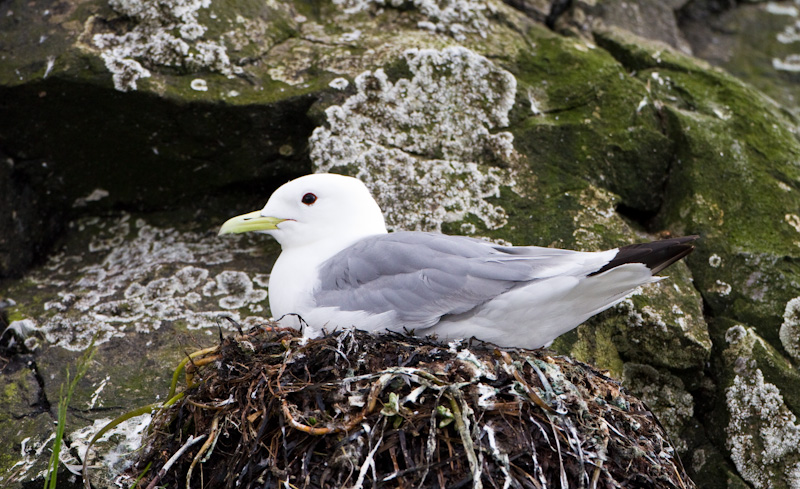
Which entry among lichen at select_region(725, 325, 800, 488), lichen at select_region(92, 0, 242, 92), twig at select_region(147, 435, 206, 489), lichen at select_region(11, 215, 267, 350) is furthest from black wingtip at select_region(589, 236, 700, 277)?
lichen at select_region(92, 0, 242, 92)

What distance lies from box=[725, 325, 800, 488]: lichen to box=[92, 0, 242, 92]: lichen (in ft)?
8.48

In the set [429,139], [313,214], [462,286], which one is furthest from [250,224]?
[429,139]

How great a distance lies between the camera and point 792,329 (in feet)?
11.0

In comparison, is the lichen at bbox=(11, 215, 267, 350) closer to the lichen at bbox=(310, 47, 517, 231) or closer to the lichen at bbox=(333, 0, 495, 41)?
the lichen at bbox=(310, 47, 517, 231)

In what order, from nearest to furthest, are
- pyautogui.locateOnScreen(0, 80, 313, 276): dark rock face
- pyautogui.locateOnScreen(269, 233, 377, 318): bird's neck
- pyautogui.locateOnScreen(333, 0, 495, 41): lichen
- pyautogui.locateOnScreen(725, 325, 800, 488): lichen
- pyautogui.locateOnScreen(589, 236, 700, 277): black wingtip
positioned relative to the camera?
pyautogui.locateOnScreen(589, 236, 700, 277): black wingtip, pyautogui.locateOnScreen(269, 233, 377, 318): bird's neck, pyautogui.locateOnScreen(725, 325, 800, 488): lichen, pyautogui.locateOnScreen(0, 80, 313, 276): dark rock face, pyautogui.locateOnScreen(333, 0, 495, 41): lichen

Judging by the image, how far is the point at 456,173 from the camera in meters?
3.77

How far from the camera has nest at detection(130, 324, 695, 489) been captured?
2371mm

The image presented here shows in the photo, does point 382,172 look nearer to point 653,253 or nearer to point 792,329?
point 653,253

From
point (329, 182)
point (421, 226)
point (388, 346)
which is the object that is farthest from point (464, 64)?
point (388, 346)

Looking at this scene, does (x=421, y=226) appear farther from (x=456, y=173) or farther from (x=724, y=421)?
(x=724, y=421)

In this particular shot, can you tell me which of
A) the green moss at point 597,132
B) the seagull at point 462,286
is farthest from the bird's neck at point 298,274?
the green moss at point 597,132

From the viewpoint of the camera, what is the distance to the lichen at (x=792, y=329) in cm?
333

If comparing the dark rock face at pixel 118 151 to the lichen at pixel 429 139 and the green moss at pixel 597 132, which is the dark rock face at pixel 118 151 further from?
the green moss at pixel 597 132

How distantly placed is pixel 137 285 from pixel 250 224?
822 millimetres
